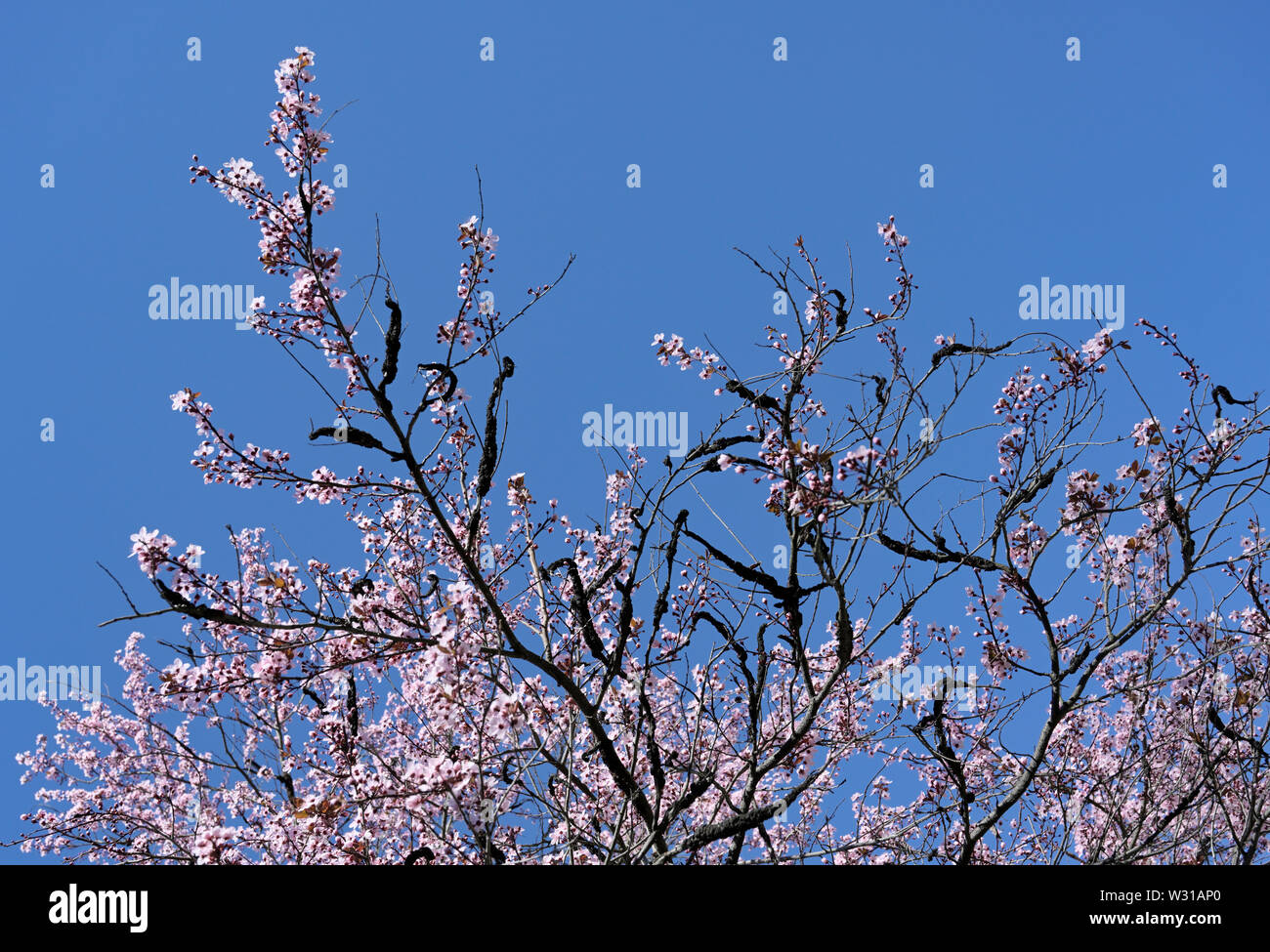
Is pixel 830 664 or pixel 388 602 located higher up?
pixel 388 602

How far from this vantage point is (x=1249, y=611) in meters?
7.52

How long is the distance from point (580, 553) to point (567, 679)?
209 cm

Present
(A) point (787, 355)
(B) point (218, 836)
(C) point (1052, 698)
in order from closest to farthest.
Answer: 1. (B) point (218, 836)
2. (C) point (1052, 698)
3. (A) point (787, 355)

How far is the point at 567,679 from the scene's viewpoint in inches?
175

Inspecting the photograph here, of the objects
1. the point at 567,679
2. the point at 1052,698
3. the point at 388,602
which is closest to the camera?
the point at 567,679

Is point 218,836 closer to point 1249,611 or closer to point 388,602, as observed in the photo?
point 388,602

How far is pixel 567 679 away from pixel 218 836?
167cm
